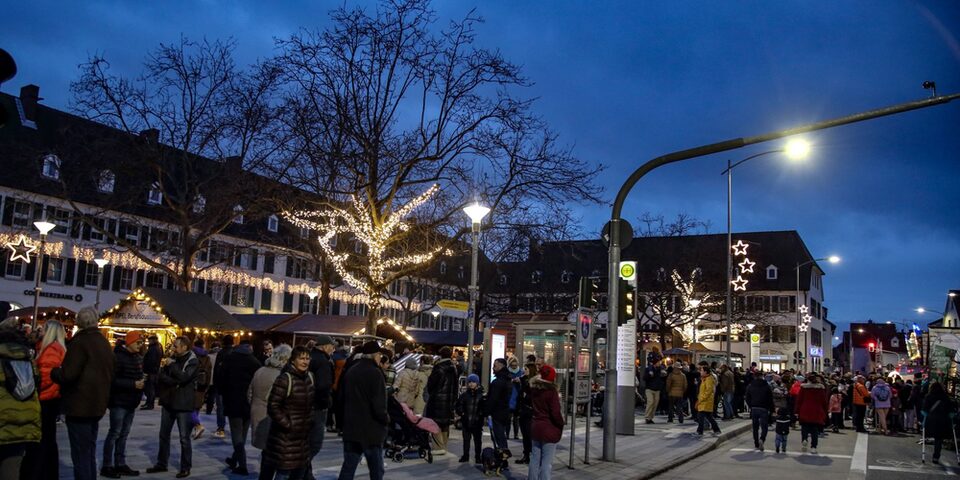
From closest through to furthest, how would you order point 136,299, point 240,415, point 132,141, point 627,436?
point 240,415, point 627,436, point 136,299, point 132,141

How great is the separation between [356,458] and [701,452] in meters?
11.0

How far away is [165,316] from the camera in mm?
23688

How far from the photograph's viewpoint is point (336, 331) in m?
31.0

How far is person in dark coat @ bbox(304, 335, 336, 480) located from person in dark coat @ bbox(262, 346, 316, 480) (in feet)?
4.39

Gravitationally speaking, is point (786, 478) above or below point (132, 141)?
below

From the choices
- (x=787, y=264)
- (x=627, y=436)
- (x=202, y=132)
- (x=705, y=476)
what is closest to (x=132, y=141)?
(x=202, y=132)

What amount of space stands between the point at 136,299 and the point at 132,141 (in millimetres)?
8350

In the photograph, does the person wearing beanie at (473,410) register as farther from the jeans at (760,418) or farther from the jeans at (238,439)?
the jeans at (760,418)

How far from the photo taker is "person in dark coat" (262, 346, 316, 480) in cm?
716

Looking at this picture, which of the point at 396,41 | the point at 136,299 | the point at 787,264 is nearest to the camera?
the point at 396,41

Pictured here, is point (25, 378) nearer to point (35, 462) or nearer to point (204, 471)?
point (35, 462)

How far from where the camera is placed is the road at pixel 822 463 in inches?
549

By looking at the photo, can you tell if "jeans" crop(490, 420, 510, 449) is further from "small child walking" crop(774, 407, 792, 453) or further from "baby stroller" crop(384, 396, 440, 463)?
"small child walking" crop(774, 407, 792, 453)

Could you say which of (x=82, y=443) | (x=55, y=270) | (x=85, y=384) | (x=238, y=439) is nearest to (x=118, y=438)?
(x=238, y=439)
